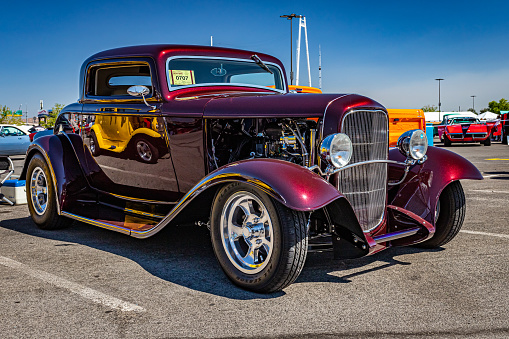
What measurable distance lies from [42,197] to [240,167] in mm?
3129

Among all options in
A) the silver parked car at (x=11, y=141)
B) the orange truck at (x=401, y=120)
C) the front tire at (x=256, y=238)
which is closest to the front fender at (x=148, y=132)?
the front tire at (x=256, y=238)

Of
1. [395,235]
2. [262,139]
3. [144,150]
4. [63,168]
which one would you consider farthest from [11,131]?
[395,235]

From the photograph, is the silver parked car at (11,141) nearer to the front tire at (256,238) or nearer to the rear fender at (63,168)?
the rear fender at (63,168)

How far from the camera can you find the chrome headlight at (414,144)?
4266mm

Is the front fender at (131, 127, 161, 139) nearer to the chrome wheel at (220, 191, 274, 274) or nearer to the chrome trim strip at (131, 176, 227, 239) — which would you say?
the chrome trim strip at (131, 176, 227, 239)

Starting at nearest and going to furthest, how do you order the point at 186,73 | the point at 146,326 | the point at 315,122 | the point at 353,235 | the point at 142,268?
the point at 146,326 → the point at 353,235 → the point at 315,122 → the point at 142,268 → the point at 186,73

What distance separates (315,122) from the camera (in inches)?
147

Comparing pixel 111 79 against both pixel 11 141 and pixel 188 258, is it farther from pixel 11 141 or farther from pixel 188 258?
pixel 11 141

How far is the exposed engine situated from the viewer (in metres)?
3.82

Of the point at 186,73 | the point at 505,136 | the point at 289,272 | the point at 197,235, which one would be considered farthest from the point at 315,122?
the point at 505,136

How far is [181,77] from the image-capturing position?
15.7 feet

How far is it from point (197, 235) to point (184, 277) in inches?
52.8

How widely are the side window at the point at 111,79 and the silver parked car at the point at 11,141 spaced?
15993mm

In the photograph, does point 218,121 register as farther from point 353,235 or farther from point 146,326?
point 146,326
